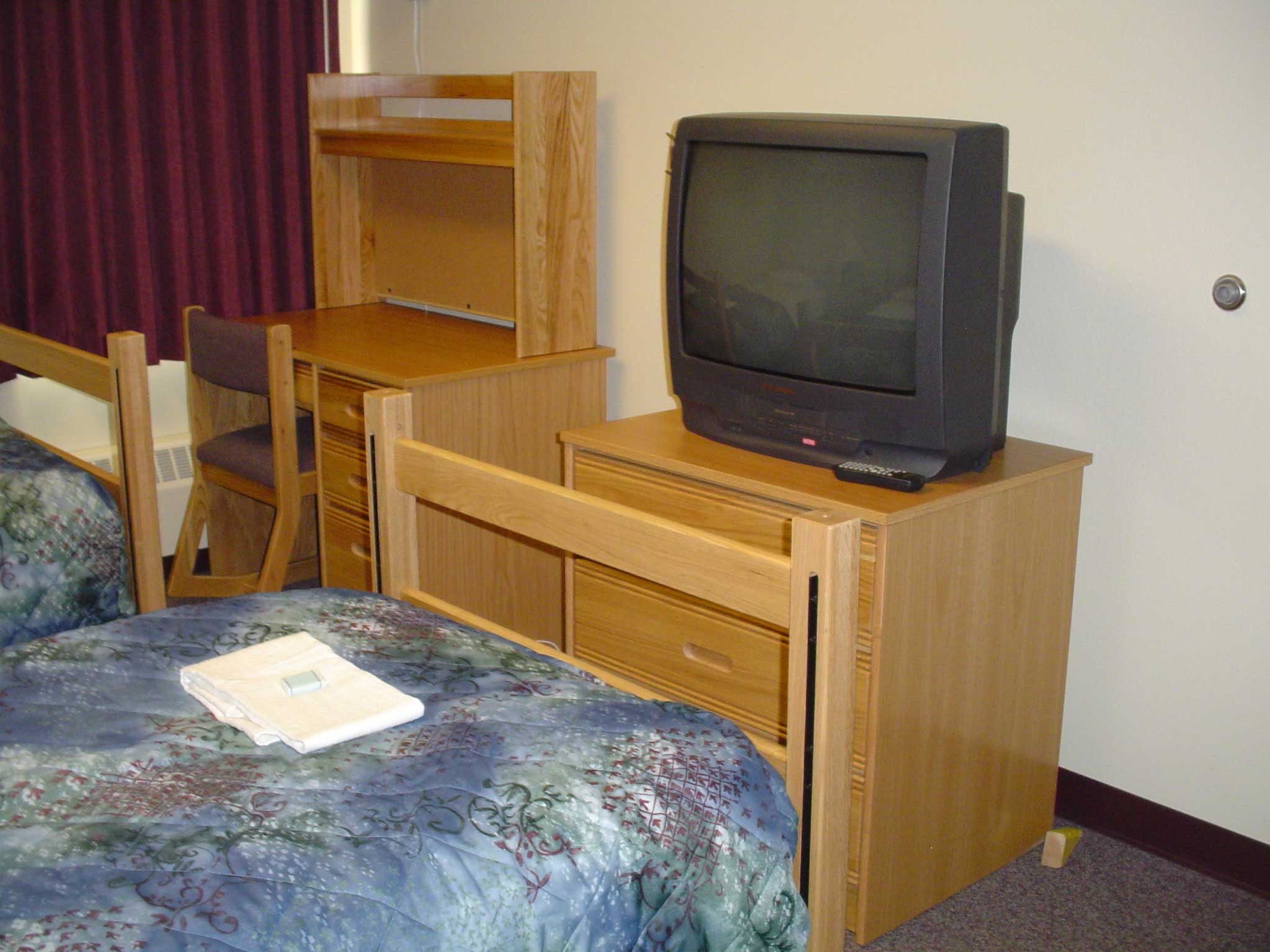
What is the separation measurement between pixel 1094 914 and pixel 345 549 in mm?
1861

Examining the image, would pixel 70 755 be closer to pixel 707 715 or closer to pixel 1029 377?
pixel 707 715

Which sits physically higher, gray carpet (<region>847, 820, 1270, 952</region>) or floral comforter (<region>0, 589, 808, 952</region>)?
floral comforter (<region>0, 589, 808, 952</region>)

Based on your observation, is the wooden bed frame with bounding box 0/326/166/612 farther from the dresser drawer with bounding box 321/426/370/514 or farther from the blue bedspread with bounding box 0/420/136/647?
the dresser drawer with bounding box 321/426/370/514

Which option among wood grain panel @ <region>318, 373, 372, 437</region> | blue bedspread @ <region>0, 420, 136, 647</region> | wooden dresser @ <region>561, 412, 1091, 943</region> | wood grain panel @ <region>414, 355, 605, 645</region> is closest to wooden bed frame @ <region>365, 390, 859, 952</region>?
wooden dresser @ <region>561, 412, 1091, 943</region>

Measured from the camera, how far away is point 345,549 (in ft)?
10.2

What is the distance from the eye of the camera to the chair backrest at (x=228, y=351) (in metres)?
2.98

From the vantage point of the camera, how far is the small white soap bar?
1.45 meters

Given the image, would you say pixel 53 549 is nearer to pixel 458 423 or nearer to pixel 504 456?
pixel 458 423

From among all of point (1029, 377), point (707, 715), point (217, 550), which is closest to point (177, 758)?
point (707, 715)

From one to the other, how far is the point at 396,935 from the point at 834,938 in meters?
0.58

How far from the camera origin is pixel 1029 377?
93.3 inches

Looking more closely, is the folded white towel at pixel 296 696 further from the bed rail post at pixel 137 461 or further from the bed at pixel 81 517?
the bed rail post at pixel 137 461

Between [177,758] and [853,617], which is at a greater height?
[853,617]

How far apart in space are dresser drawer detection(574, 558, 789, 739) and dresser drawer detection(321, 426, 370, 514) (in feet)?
2.47
